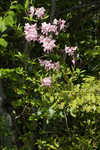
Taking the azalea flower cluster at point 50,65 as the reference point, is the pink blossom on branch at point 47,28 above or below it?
above

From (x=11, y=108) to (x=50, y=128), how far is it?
49cm

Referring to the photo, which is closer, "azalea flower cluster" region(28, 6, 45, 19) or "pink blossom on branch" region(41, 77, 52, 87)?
"pink blossom on branch" region(41, 77, 52, 87)

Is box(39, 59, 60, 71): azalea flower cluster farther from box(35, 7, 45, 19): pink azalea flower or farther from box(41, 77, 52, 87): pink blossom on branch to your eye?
box(35, 7, 45, 19): pink azalea flower

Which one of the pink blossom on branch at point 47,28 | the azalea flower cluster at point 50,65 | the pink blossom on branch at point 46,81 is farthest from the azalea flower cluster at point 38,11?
the pink blossom on branch at point 46,81

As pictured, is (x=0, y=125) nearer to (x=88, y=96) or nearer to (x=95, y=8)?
(x=88, y=96)

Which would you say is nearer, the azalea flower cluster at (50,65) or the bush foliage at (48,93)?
the bush foliage at (48,93)

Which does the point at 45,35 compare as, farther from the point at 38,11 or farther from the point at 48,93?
the point at 48,93

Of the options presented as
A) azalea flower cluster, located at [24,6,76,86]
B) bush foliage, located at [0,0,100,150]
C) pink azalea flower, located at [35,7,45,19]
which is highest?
pink azalea flower, located at [35,7,45,19]

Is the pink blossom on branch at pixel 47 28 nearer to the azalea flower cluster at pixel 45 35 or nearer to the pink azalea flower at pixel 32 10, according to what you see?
the azalea flower cluster at pixel 45 35

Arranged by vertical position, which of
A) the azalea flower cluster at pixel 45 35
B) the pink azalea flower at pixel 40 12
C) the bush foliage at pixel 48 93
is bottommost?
the bush foliage at pixel 48 93

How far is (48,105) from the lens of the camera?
2115 millimetres

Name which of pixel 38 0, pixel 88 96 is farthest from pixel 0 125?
pixel 38 0

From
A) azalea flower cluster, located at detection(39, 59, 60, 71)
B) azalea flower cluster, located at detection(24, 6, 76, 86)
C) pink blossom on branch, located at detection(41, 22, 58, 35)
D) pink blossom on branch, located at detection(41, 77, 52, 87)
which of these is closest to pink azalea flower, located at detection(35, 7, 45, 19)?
azalea flower cluster, located at detection(24, 6, 76, 86)

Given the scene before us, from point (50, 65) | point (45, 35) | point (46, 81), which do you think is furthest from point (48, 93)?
point (45, 35)
